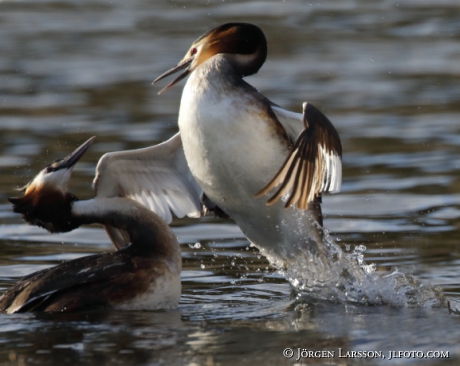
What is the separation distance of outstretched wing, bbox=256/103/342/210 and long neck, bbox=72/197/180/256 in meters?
0.89

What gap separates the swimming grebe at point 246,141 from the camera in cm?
669

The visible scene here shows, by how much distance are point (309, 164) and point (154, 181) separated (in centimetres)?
183

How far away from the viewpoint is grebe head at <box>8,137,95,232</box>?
6.83 m

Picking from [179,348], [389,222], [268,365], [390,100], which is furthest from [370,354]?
[390,100]

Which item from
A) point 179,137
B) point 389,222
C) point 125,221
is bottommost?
point 389,222

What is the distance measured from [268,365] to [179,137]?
2.72 m

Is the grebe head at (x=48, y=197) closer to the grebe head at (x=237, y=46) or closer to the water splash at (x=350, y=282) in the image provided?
the grebe head at (x=237, y=46)

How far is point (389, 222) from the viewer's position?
29.6 feet

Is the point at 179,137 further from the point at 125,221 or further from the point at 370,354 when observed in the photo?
the point at 370,354

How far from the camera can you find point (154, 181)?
7.77 meters

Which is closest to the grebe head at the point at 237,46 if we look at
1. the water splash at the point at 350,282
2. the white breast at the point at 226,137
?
the white breast at the point at 226,137

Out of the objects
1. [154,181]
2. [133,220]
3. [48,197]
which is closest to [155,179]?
[154,181]

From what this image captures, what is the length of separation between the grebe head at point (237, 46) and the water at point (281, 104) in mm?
1490

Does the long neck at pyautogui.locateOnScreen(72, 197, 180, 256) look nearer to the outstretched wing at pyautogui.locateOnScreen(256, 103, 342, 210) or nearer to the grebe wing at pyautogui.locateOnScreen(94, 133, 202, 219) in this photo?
the grebe wing at pyautogui.locateOnScreen(94, 133, 202, 219)
